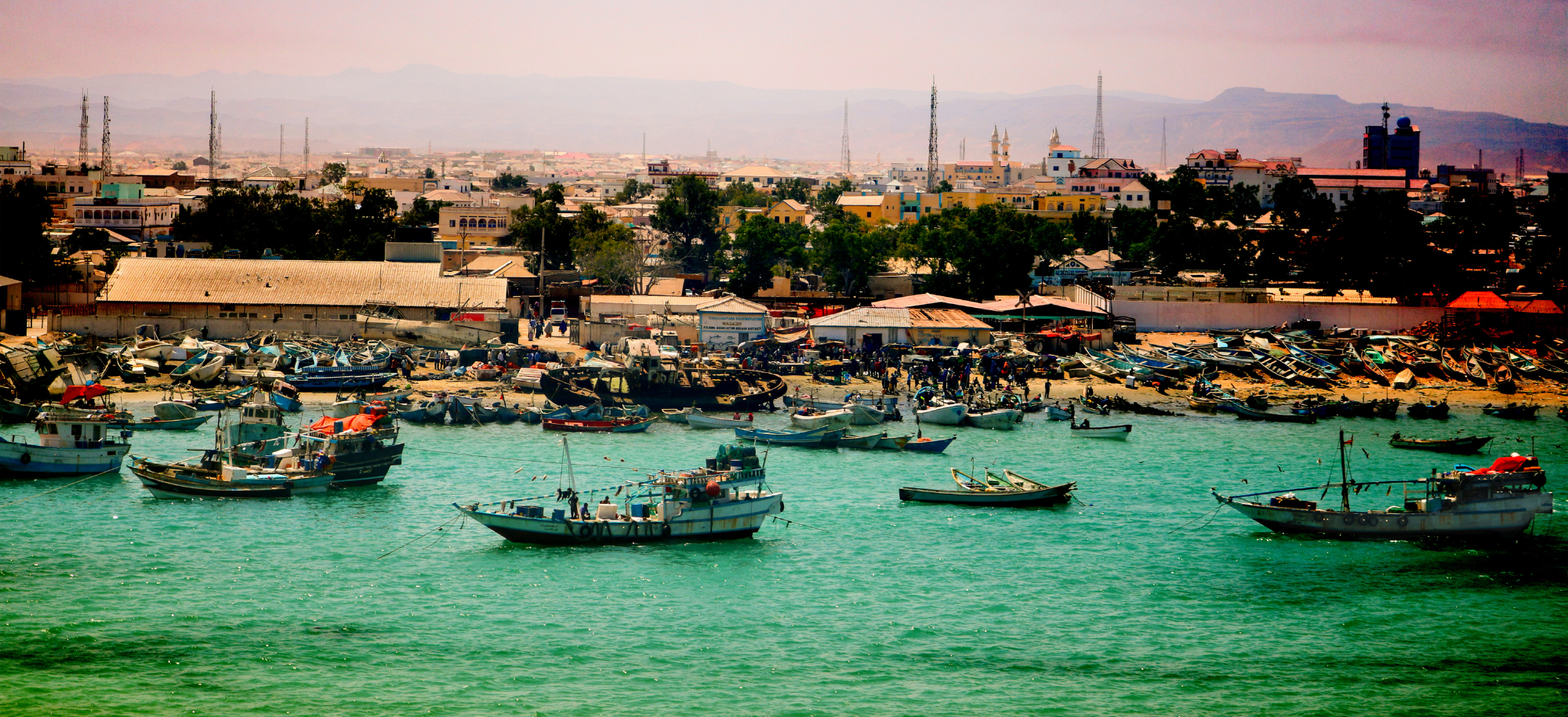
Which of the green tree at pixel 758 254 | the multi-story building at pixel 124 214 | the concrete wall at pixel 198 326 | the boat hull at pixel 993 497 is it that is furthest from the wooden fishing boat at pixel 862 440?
the multi-story building at pixel 124 214

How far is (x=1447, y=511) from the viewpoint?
108 feet

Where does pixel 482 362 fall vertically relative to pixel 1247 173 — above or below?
below

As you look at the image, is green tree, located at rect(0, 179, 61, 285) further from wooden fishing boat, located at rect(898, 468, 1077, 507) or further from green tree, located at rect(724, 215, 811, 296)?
wooden fishing boat, located at rect(898, 468, 1077, 507)

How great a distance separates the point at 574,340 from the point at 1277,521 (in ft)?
104

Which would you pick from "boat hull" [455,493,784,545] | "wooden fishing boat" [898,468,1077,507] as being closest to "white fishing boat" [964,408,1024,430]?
"wooden fishing boat" [898,468,1077,507]

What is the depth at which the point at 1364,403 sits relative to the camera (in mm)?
48938

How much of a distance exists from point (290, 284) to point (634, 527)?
33840 millimetres

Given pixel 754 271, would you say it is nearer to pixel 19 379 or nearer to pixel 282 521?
pixel 19 379

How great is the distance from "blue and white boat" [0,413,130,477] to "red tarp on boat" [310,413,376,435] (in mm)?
5271

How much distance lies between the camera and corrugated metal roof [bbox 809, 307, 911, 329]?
185 ft

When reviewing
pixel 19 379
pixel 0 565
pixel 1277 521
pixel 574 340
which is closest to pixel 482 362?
pixel 574 340

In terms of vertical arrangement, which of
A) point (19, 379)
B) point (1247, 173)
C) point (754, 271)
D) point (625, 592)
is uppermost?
point (1247, 173)

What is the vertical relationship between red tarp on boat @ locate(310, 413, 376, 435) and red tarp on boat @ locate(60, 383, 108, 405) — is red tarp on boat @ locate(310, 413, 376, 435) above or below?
below

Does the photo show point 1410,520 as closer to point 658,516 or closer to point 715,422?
point 658,516
